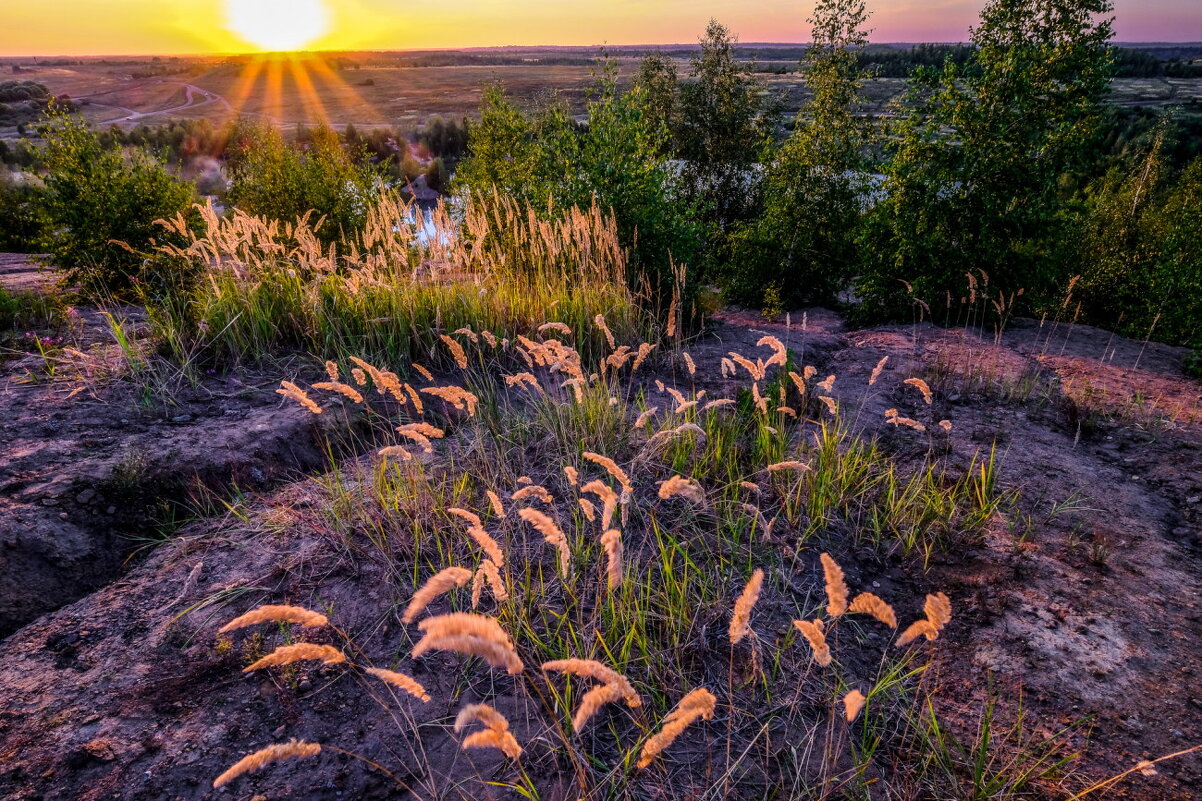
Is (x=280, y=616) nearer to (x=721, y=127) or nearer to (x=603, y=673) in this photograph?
(x=603, y=673)

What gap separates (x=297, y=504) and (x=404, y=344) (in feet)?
7.00

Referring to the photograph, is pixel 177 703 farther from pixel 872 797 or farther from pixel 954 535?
pixel 954 535

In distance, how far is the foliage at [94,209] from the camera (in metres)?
6.79

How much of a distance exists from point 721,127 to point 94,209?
12598 millimetres

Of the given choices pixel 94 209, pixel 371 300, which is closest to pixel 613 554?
pixel 371 300

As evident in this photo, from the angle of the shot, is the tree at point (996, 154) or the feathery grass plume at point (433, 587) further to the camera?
the tree at point (996, 154)

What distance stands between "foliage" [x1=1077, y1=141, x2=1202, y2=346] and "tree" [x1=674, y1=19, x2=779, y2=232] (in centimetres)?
722

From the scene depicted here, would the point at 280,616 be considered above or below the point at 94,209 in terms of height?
below

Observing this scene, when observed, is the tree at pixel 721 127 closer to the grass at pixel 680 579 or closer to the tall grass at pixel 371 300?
the tall grass at pixel 371 300

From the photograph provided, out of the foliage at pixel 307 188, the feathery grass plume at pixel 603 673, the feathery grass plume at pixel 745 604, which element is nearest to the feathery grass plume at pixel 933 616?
the feathery grass plume at pixel 745 604

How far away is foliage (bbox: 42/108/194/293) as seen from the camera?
22.3ft

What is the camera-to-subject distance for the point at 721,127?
14000 millimetres

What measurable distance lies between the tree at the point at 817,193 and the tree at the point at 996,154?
90 centimetres

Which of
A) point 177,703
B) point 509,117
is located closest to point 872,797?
point 177,703
